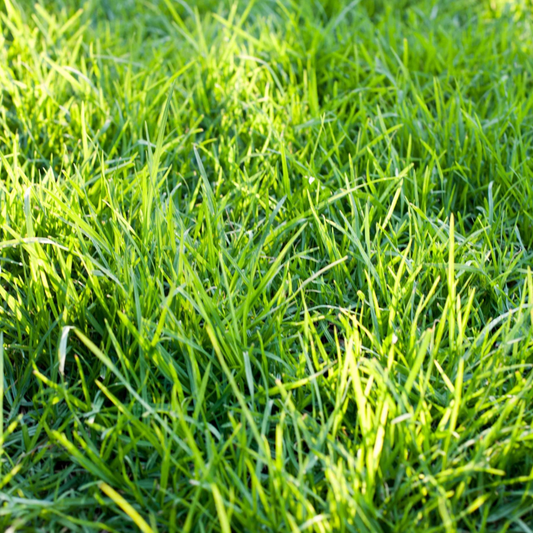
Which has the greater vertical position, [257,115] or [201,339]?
[257,115]

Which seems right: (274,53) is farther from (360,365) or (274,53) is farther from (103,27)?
(360,365)

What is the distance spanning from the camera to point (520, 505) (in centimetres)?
112

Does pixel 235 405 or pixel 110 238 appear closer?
pixel 235 405

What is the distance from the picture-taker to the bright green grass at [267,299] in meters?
1.12

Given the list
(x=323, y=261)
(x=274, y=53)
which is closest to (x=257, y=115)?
(x=274, y=53)

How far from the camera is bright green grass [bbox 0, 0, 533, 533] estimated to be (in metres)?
1.12

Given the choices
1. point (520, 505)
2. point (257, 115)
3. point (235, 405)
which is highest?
point (257, 115)

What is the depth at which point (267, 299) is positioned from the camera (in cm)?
149

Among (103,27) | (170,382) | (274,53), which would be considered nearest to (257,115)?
(274,53)

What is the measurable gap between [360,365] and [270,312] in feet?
0.80

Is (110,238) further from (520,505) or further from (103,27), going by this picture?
(103,27)

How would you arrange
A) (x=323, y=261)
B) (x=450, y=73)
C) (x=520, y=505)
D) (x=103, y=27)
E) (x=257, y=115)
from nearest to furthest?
(x=520, y=505), (x=323, y=261), (x=257, y=115), (x=450, y=73), (x=103, y=27)

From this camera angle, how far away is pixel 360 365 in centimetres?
130

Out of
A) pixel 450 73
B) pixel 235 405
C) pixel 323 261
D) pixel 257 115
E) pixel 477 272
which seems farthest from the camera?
pixel 450 73
